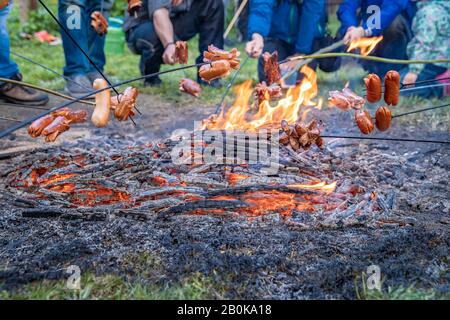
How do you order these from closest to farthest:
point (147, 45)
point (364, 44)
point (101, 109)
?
1. point (101, 109)
2. point (364, 44)
3. point (147, 45)

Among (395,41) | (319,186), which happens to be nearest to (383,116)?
(319,186)

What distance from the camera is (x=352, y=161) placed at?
3527 millimetres

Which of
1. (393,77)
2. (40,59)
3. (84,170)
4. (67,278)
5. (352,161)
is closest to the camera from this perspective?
(67,278)

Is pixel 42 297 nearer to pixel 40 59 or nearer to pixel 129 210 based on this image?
pixel 129 210

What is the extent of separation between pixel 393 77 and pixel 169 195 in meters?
1.36

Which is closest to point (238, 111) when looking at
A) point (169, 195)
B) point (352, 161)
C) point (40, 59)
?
point (352, 161)

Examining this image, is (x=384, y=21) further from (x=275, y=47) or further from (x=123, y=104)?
(x=123, y=104)

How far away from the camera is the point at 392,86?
2.65 meters

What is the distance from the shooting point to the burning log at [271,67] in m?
3.44

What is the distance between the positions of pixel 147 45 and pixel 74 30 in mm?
1039

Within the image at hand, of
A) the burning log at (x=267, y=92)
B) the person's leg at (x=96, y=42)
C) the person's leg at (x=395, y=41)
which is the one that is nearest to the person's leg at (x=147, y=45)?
the person's leg at (x=96, y=42)

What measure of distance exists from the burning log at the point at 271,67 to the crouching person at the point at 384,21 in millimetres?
2561

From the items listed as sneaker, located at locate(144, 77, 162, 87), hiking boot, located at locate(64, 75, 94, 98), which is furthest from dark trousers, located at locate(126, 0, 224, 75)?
hiking boot, located at locate(64, 75, 94, 98)

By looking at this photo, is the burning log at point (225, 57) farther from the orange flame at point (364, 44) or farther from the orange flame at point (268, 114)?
the orange flame at point (364, 44)
